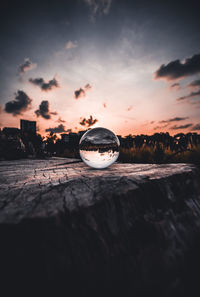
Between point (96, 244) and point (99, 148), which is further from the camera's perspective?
point (99, 148)

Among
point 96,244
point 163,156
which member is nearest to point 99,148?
point 96,244

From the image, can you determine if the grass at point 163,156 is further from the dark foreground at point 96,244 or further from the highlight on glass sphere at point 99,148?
the dark foreground at point 96,244

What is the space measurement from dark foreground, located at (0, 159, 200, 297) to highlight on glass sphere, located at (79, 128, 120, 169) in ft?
3.79

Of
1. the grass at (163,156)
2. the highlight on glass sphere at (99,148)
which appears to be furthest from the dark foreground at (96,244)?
the grass at (163,156)

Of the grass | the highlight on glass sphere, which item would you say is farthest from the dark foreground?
the grass

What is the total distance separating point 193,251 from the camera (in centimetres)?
78

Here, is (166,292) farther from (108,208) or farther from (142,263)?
(108,208)

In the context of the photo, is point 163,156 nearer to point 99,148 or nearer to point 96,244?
point 99,148

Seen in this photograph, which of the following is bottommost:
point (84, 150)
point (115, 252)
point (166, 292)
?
point (166, 292)

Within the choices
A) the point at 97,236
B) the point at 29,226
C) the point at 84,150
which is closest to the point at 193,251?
the point at 97,236

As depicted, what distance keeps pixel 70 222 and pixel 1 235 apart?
11.4 inches

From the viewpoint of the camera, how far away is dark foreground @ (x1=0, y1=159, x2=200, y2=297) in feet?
1.78

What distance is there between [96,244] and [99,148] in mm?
1585

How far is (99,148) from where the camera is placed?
85.1 inches
